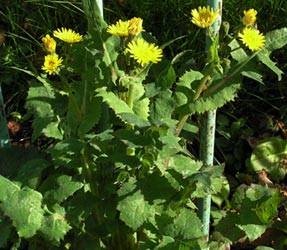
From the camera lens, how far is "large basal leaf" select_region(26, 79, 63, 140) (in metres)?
1.84

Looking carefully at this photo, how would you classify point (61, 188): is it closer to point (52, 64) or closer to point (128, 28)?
point (52, 64)

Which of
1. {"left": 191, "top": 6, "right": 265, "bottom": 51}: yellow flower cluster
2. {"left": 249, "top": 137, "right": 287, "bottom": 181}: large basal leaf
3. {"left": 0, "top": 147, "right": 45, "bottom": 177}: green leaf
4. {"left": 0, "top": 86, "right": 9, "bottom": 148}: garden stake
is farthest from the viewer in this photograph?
{"left": 249, "top": 137, "right": 287, "bottom": 181}: large basal leaf

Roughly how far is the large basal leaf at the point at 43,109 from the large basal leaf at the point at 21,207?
172 mm

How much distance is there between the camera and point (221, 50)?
1.87 m

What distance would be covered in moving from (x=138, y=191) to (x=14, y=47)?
1.27 m

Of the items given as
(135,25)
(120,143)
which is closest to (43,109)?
(120,143)

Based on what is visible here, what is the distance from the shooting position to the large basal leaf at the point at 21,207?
1698 mm

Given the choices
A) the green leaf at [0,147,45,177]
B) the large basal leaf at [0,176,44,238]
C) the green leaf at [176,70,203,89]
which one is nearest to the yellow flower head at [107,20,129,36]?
the green leaf at [176,70,203,89]

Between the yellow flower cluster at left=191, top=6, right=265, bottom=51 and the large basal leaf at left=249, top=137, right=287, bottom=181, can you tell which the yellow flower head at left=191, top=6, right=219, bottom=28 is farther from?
the large basal leaf at left=249, top=137, right=287, bottom=181

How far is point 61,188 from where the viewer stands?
1.77m

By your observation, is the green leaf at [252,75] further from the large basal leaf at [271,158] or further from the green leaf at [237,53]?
the large basal leaf at [271,158]

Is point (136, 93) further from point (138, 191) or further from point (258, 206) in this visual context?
point (258, 206)

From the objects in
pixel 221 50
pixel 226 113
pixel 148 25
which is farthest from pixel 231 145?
pixel 221 50

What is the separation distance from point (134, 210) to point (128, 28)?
0.46 metres
